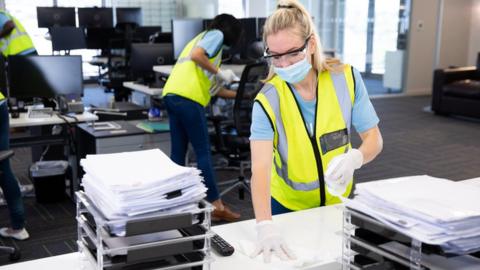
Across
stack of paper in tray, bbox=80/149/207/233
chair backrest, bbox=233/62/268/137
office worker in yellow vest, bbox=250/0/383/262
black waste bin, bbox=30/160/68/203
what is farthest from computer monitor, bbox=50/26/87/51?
stack of paper in tray, bbox=80/149/207/233

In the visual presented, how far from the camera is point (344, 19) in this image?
9.45m

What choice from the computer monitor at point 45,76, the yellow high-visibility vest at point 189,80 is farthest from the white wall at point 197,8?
the yellow high-visibility vest at point 189,80

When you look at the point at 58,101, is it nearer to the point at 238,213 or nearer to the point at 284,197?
the point at 238,213

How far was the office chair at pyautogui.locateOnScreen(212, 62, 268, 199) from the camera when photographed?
3.98 metres

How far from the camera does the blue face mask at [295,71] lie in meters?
1.73

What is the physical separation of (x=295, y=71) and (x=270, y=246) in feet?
1.96

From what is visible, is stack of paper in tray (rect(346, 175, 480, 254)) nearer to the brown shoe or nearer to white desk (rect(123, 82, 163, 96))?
the brown shoe

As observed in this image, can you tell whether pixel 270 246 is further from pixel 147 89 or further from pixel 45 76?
pixel 147 89

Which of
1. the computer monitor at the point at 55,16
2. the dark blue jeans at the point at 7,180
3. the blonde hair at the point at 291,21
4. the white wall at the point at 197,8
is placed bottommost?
the dark blue jeans at the point at 7,180

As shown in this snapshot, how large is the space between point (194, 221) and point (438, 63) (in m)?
9.75

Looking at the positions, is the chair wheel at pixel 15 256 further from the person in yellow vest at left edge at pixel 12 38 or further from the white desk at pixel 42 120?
the person in yellow vest at left edge at pixel 12 38

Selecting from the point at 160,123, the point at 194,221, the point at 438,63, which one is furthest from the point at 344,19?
the point at 194,221

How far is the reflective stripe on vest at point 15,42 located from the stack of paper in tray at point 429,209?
4671 millimetres

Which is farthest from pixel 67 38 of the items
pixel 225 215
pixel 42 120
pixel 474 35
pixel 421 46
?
pixel 474 35
